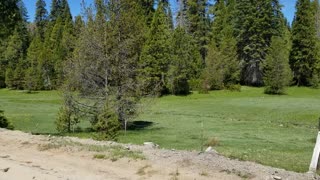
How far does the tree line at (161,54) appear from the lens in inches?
1223

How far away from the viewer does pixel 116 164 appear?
1066 centimetres

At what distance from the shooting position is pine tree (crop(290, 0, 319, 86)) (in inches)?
2923

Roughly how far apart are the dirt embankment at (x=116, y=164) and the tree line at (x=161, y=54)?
1723 centimetres

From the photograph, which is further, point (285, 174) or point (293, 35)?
point (293, 35)

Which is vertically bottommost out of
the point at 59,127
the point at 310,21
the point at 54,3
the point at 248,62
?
the point at 59,127

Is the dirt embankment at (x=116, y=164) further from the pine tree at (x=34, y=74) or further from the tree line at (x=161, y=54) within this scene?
the pine tree at (x=34, y=74)

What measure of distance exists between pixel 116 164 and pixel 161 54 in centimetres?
5586

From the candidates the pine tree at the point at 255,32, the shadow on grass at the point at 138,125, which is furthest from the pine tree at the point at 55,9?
the shadow on grass at the point at 138,125

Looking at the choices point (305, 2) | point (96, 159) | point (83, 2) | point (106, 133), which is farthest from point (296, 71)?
point (96, 159)

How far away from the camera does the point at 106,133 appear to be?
2008cm

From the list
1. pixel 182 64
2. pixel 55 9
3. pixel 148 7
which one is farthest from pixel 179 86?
pixel 55 9

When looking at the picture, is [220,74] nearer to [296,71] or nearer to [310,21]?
[296,71]

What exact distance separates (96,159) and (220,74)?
6095cm

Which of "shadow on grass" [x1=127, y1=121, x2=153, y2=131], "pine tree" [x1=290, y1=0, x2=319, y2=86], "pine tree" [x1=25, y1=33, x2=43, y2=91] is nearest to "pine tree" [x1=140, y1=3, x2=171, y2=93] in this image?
"pine tree" [x1=290, y1=0, x2=319, y2=86]
